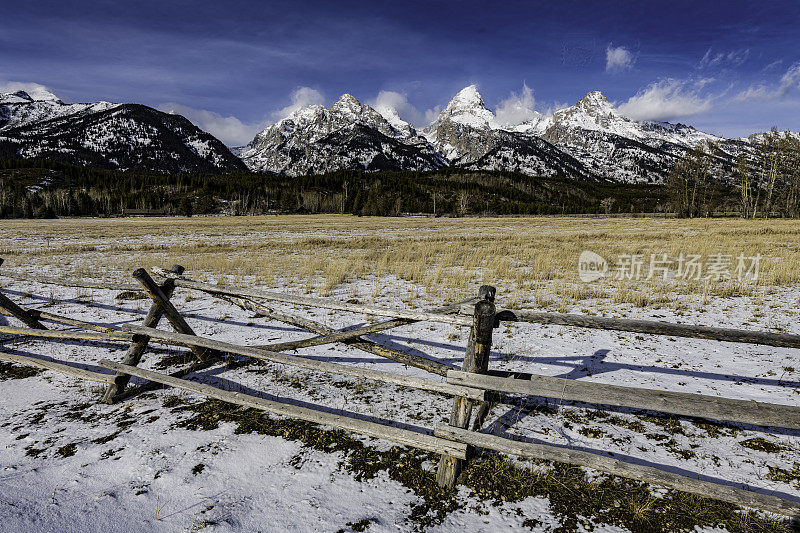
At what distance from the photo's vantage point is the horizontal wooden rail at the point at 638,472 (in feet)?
9.12

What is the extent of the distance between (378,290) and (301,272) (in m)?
4.60

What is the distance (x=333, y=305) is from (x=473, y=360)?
219 cm

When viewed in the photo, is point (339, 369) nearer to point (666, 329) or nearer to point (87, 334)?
point (666, 329)

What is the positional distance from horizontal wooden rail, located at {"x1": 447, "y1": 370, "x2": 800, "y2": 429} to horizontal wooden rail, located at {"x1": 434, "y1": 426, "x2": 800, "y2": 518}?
48 centimetres

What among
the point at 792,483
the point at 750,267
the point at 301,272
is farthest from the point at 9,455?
the point at 750,267

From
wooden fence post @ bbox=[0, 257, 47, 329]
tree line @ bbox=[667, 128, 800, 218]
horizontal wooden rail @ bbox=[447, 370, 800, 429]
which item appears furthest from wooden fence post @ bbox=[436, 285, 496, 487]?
tree line @ bbox=[667, 128, 800, 218]

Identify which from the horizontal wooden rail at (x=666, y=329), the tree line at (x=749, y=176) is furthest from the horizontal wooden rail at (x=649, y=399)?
the tree line at (x=749, y=176)

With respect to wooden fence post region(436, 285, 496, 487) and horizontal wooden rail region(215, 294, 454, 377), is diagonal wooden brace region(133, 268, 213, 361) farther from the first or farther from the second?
wooden fence post region(436, 285, 496, 487)

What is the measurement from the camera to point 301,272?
A: 14961 millimetres

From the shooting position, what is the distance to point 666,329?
367cm

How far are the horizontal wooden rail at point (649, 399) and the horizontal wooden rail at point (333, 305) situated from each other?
66 centimetres

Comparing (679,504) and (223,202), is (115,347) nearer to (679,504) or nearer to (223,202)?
(679,504)

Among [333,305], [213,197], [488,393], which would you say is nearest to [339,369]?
[333,305]

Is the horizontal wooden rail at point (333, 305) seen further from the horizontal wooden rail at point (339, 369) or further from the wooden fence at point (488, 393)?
the horizontal wooden rail at point (339, 369)
